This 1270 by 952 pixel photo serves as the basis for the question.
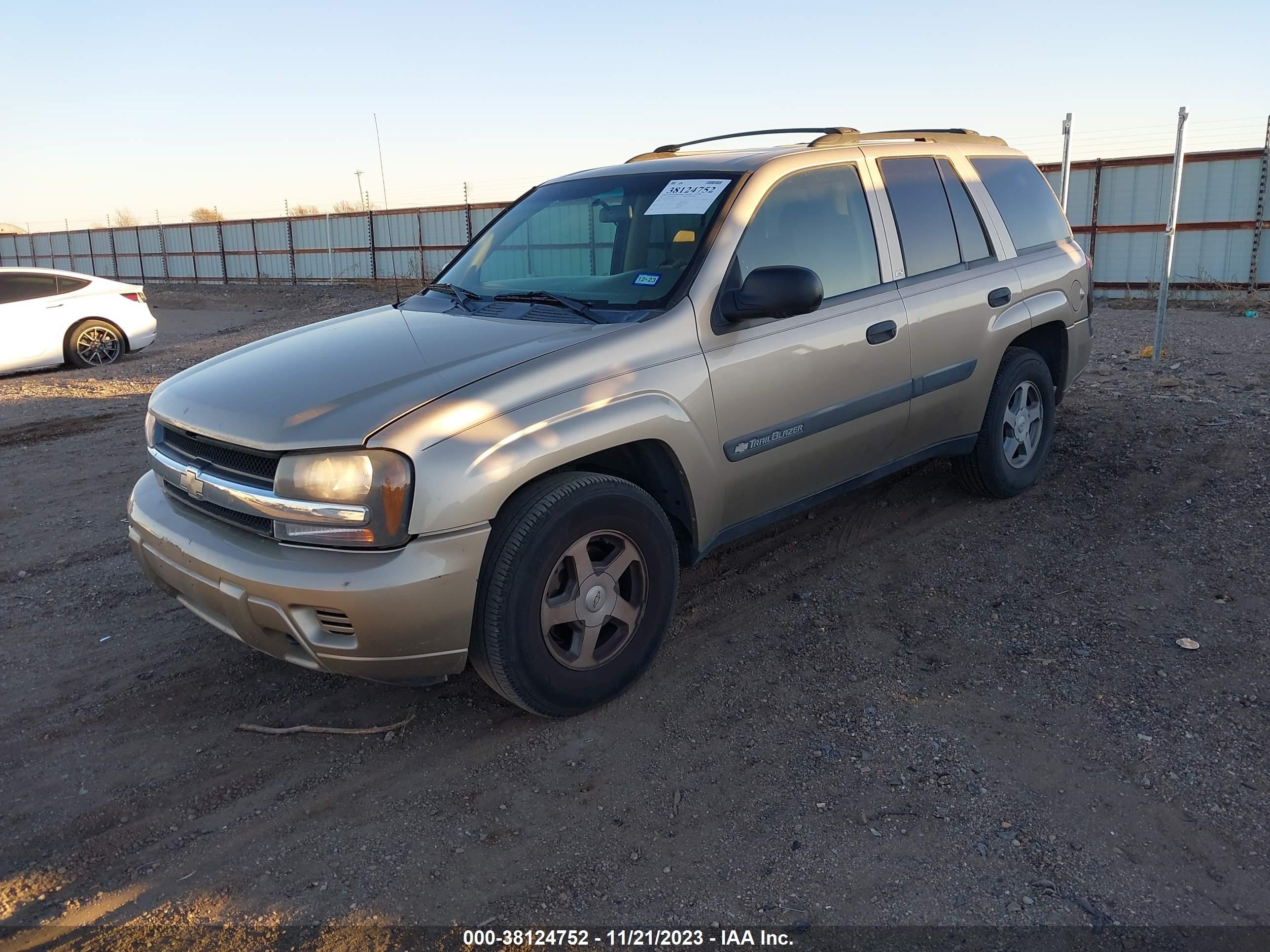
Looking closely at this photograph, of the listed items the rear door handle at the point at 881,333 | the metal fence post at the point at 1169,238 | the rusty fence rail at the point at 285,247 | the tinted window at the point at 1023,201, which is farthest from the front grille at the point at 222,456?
the rusty fence rail at the point at 285,247

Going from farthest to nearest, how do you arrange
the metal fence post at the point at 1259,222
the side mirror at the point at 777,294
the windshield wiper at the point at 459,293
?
the metal fence post at the point at 1259,222, the windshield wiper at the point at 459,293, the side mirror at the point at 777,294

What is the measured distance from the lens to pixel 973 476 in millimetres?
5273

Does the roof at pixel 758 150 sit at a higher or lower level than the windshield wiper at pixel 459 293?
higher

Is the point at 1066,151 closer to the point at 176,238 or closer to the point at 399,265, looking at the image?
the point at 399,265

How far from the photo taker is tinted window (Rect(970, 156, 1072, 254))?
5160mm

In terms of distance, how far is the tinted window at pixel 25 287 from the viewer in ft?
37.9

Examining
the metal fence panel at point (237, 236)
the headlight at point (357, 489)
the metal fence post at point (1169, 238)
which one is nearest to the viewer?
the headlight at point (357, 489)

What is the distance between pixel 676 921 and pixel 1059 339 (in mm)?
4355

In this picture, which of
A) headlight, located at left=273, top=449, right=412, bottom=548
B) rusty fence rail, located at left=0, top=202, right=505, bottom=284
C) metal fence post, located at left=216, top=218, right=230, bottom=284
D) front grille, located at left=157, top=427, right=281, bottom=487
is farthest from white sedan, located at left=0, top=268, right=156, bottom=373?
metal fence post, located at left=216, top=218, right=230, bottom=284

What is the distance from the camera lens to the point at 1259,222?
14922mm

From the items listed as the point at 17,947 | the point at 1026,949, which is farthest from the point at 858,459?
the point at 17,947

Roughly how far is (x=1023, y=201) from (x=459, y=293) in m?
3.19

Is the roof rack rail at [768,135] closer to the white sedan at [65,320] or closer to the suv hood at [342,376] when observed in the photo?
the suv hood at [342,376]

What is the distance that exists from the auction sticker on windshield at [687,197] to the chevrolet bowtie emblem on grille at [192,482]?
2047mm
